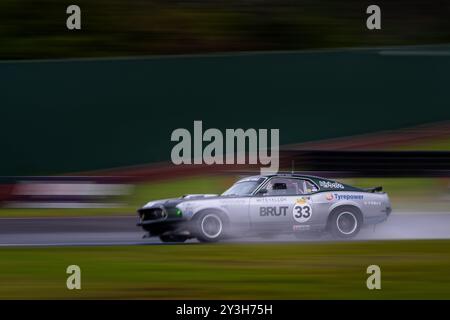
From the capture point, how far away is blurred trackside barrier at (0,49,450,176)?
50.6 ft

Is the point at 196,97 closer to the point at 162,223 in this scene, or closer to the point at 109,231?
the point at 109,231

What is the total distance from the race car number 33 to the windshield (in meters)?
Answer: 0.61

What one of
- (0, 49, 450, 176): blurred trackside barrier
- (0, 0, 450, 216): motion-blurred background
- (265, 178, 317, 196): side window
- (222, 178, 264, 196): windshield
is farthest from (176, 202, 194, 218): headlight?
(0, 49, 450, 176): blurred trackside barrier

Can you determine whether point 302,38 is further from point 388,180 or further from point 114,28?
point 388,180

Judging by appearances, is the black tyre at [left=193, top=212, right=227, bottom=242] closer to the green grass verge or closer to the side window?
the green grass verge

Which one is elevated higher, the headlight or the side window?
the side window

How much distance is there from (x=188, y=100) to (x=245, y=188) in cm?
613

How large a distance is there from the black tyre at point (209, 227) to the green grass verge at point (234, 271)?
0.65 ft

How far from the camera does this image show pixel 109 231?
11898mm

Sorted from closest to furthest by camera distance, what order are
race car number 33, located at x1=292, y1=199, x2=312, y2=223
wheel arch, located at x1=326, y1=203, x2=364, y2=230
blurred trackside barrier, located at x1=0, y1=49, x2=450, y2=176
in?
race car number 33, located at x1=292, y1=199, x2=312, y2=223
wheel arch, located at x1=326, y1=203, x2=364, y2=230
blurred trackside barrier, located at x1=0, y1=49, x2=450, y2=176

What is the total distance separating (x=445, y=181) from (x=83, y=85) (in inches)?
299

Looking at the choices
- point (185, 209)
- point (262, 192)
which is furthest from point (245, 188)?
point (185, 209)

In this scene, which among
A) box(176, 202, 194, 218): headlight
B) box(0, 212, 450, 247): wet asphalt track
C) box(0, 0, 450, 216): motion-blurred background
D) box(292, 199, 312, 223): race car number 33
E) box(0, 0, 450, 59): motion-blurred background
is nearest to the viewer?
box(176, 202, 194, 218): headlight

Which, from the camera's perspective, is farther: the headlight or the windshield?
the windshield
